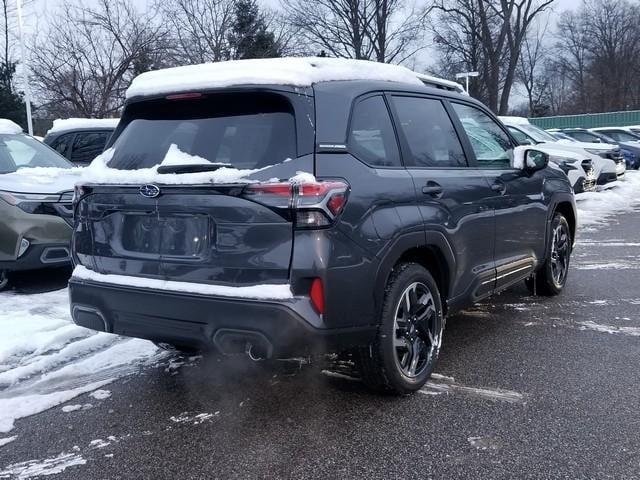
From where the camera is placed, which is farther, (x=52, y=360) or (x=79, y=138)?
(x=79, y=138)

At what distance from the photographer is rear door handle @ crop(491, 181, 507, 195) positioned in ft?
14.7

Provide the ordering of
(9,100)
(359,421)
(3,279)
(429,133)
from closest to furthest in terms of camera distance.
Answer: (359,421) < (429,133) < (3,279) < (9,100)

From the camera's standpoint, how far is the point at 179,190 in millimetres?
3135

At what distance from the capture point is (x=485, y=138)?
4.76m

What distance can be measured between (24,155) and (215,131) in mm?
4561

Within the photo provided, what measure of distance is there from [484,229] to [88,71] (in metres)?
23.0

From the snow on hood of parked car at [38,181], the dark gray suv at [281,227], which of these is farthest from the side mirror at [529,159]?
the snow on hood of parked car at [38,181]

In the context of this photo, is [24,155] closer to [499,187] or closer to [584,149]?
[499,187]

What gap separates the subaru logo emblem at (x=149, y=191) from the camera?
3193 millimetres

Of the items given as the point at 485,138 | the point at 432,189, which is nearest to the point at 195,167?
the point at 432,189

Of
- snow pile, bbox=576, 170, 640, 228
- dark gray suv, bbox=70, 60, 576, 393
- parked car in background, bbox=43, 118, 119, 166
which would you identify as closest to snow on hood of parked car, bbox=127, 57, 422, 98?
dark gray suv, bbox=70, 60, 576, 393

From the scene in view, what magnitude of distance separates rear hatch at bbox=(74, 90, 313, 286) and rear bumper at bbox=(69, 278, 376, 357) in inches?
4.7

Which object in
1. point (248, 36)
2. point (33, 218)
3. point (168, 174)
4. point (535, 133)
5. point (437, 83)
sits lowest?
point (33, 218)

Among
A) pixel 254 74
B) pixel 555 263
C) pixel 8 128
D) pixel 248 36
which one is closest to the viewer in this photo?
pixel 254 74
